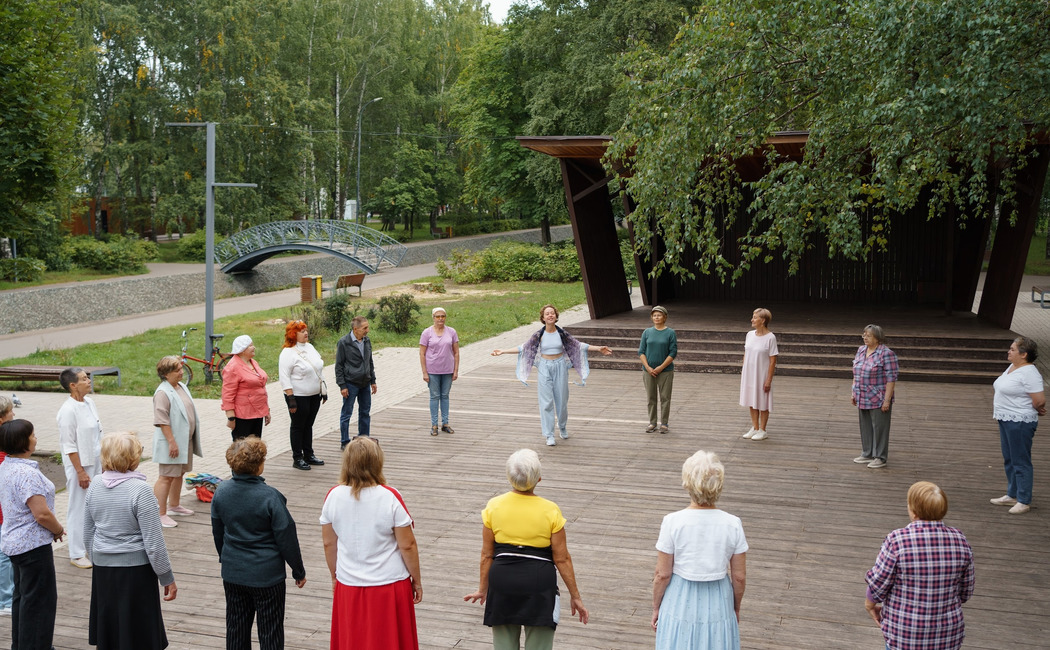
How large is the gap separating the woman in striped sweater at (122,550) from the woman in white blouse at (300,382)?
14.5 ft

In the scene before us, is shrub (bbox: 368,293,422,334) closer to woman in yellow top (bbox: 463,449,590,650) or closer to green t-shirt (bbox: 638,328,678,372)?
green t-shirt (bbox: 638,328,678,372)

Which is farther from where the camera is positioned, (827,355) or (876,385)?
(827,355)

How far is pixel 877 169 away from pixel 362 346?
568 centimetres

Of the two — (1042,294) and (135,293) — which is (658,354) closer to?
(1042,294)

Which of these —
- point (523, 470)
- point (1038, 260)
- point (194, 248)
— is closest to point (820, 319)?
point (523, 470)

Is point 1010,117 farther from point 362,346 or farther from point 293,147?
point 293,147

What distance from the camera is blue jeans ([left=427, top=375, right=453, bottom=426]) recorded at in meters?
11.2

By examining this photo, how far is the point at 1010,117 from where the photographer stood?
695 centimetres

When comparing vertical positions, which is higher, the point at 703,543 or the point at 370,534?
the point at 703,543

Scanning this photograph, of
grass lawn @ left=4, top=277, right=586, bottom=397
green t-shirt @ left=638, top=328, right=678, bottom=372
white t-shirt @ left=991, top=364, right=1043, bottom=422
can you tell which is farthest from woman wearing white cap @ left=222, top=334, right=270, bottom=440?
white t-shirt @ left=991, top=364, right=1043, bottom=422

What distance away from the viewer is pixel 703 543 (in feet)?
13.8

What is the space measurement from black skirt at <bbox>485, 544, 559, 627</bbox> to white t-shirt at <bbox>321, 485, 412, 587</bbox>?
509 mm

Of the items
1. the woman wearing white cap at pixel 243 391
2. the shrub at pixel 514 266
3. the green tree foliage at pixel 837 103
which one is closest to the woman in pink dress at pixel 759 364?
the green tree foliage at pixel 837 103

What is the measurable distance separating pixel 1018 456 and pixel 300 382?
6859 millimetres
